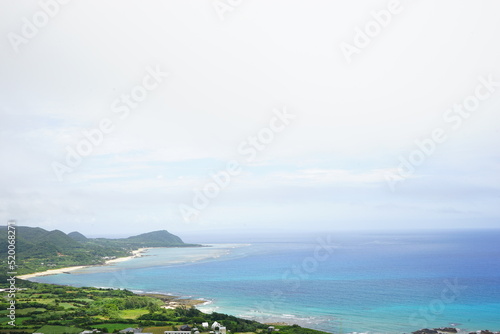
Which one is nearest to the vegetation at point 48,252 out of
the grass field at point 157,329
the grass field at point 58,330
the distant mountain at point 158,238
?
the grass field at point 58,330

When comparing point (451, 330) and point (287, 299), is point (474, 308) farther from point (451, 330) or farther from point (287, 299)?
point (287, 299)

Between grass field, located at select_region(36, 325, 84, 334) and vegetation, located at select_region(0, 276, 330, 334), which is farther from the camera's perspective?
vegetation, located at select_region(0, 276, 330, 334)

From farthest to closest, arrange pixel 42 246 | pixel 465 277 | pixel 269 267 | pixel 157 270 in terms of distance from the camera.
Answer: pixel 42 246, pixel 269 267, pixel 157 270, pixel 465 277

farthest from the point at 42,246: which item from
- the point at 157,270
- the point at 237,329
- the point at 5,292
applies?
the point at 237,329

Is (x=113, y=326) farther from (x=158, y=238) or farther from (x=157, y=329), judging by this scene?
(x=158, y=238)

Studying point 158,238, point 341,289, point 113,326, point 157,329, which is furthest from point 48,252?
point 158,238

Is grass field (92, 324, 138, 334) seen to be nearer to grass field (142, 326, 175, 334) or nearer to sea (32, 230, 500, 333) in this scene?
grass field (142, 326, 175, 334)

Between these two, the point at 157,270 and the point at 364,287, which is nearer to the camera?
the point at 364,287

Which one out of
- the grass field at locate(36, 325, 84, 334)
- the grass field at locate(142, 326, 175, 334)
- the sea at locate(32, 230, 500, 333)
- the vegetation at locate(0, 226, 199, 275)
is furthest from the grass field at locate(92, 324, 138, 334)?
the vegetation at locate(0, 226, 199, 275)
